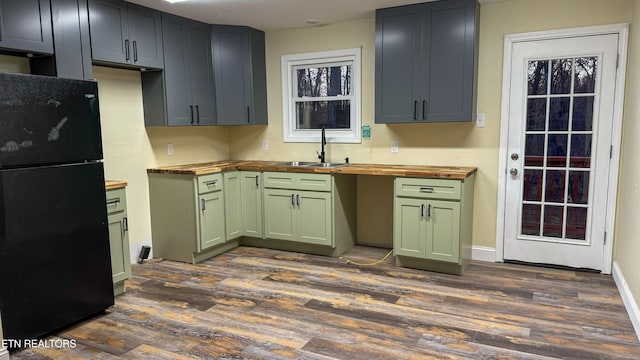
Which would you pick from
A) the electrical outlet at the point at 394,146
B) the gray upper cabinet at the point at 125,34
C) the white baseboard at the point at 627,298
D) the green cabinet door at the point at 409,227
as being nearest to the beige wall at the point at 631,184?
the white baseboard at the point at 627,298

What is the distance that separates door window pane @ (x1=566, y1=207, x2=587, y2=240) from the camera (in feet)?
12.2

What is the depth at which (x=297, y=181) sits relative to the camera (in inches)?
169

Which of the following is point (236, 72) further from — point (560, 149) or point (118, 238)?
point (560, 149)

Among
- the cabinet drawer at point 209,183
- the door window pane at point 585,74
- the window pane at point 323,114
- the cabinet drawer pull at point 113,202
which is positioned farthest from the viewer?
the window pane at point 323,114

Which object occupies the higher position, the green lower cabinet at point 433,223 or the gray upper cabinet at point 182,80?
the gray upper cabinet at point 182,80

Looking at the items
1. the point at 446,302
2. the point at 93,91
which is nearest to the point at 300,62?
the point at 93,91

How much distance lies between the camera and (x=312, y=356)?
2453 mm

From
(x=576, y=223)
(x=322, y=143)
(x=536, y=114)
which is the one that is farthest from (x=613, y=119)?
(x=322, y=143)

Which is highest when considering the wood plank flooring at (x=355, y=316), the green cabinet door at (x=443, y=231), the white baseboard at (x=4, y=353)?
the green cabinet door at (x=443, y=231)

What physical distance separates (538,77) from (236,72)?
9.41 feet

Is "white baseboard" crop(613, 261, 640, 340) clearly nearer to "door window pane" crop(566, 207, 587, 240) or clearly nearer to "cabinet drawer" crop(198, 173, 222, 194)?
"door window pane" crop(566, 207, 587, 240)

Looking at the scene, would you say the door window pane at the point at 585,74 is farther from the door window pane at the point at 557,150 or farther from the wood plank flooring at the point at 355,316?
the wood plank flooring at the point at 355,316

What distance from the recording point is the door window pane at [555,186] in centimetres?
374

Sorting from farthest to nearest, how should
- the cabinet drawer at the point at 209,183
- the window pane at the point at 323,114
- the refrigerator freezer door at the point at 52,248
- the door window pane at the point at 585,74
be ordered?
the window pane at the point at 323,114
the cabinet drawer at the point at 209,183
the door window pane at the point at 585,74
the refrigerator freezer door at the point at 52,248
